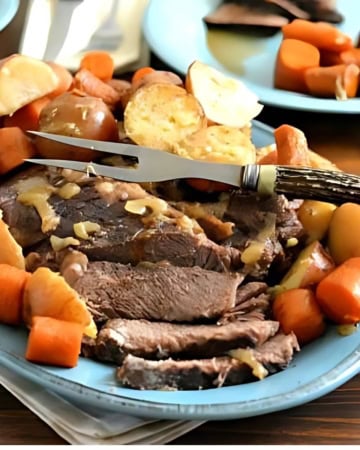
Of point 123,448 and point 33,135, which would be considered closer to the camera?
point 123,448

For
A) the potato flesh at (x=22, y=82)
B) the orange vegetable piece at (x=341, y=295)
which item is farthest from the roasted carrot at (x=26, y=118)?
the orange vegetable piece at (x=341, y=295)

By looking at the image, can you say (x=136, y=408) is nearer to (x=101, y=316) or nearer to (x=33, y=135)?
(x=101, y=316)

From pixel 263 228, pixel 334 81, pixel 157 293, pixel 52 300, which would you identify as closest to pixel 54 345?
pixel 52 300

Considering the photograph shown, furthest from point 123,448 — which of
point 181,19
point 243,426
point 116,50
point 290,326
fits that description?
point 181,19

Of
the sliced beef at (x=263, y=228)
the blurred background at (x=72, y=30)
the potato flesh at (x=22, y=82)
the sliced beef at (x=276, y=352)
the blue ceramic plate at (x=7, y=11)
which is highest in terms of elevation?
the potato flesh at (x=22, y=82)

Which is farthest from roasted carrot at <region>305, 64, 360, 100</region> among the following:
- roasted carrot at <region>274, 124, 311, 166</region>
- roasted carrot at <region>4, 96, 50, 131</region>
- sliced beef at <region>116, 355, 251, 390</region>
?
sliced beef at <region>116, 355, 251, 390</region>

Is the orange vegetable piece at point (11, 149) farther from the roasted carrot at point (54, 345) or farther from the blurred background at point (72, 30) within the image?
the blurred background at point (72, 30)
